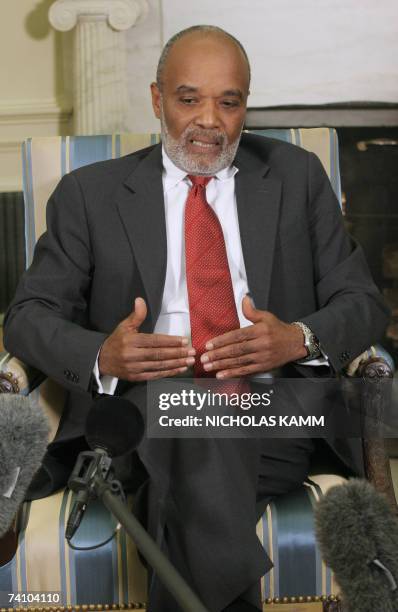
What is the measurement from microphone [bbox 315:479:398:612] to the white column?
3014 mm

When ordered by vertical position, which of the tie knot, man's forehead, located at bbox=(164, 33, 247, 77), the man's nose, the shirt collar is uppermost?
man's forehead, located at bbox=(164, 33, 247, 77)

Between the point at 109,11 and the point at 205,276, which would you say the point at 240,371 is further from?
the point at 109,11

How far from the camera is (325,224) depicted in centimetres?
191

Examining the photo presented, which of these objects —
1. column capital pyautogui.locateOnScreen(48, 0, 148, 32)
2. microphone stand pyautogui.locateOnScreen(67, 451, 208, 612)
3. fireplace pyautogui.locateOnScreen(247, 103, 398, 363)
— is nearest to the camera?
microphone stand pyautogui.locateOnScreen(67, 451, 208, 612)

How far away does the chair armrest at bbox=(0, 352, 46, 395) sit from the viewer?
5.65ft

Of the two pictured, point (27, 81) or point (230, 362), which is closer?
point (230, 362)

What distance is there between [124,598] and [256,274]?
27.0 inches

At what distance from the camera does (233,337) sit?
1.58 metres

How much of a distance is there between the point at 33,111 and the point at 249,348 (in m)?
2.64

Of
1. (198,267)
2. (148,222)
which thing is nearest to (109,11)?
(148,222)

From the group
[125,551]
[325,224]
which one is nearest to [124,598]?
[125,551]

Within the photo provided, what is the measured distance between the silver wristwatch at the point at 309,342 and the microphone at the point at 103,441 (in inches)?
31.3

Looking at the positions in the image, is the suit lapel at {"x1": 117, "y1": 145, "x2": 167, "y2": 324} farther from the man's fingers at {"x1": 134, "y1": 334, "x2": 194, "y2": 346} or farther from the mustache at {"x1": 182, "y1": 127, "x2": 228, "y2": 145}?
the man's fingers at {"x1": 134, "y1": 334, "x2": 194, "y2": 346}

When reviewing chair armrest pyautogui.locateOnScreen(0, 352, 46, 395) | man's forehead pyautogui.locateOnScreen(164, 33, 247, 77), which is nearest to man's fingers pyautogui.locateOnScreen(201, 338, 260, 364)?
chair armrest pyautogui.locateOnScreen(0, 352, 46, 395)
